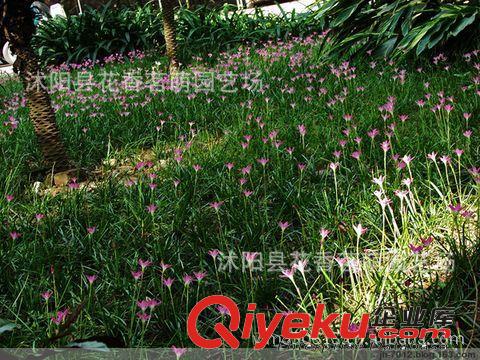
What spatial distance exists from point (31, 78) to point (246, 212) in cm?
235

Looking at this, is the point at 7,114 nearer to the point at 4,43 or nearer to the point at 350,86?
the point at 4,43

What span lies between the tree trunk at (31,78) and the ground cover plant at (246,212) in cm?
26

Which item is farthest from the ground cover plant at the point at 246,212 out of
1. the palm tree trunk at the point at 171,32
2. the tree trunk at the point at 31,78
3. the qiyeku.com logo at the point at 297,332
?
the palm tree trunk at the point at 171,32

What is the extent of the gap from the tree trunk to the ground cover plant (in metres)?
0.26

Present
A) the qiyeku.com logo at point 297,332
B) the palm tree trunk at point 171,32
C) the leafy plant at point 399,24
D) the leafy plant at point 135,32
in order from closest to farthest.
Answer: the qiyeku.com logo at point 297,332 → the leafy plant at point 399,24 → the palm tree trunk at point 171,32 → the leafy plant at point 135,32

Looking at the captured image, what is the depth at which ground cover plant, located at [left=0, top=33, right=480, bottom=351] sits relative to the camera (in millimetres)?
2117

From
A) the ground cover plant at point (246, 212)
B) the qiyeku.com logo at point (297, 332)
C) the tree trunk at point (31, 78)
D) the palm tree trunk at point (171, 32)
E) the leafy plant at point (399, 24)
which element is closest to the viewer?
the qiyeku.com logo at point (297, 332)

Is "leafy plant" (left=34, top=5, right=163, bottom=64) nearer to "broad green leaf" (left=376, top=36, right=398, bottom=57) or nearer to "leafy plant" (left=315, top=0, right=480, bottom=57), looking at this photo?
"leafy plant" (left=315, top=0, right=480, bottom=57)

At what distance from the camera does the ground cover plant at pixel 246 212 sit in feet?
6.95

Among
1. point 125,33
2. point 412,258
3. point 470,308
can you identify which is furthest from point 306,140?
point 125,33

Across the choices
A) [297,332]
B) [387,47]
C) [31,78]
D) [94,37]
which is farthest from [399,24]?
[94,37]

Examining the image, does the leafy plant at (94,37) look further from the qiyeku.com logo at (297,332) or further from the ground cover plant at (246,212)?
the qiyeku.com logo at (297,332)

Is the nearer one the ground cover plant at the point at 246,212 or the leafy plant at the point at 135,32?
the ground cover plant at the point at 246,212

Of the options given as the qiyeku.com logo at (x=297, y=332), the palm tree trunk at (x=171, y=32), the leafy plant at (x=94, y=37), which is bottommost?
the qiyeku.com logo at (x=297, y=332)
